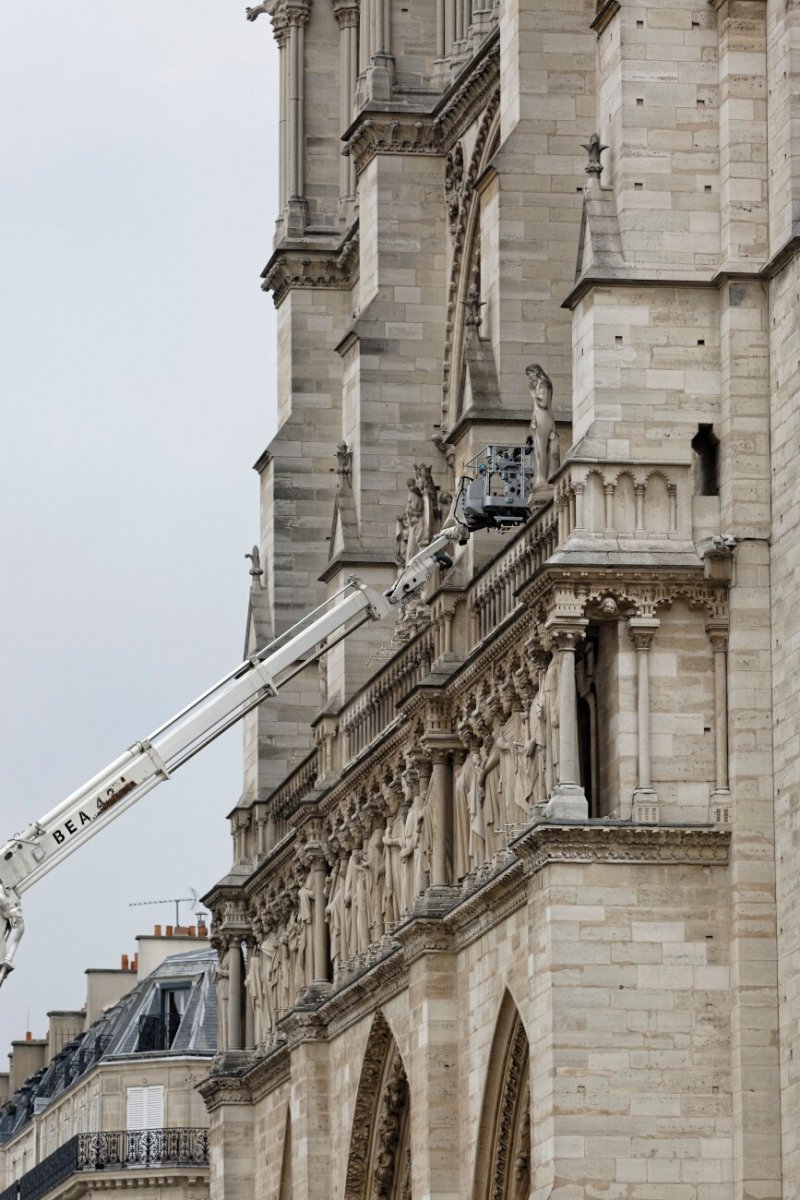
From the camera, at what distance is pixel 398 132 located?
59.0 metres

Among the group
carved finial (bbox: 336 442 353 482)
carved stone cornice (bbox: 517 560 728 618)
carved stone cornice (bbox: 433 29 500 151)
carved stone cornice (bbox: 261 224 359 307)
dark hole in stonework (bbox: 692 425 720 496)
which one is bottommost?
carved stone cornice (bbox: 517 560 728 618)

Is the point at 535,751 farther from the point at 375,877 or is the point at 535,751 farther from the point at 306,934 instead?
the point at 306,934

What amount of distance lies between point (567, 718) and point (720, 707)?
1633mm

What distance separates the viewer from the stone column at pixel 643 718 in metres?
43.2

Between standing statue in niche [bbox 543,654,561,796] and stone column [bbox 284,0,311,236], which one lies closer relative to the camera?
standing statue in niche [bbox 543,654,561,796]

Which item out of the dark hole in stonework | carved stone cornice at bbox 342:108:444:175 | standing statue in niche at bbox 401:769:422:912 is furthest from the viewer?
carved stone cornice at bbox 342:108:444:175

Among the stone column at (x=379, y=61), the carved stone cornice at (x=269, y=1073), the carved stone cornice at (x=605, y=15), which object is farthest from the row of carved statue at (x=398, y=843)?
the stone column at (x=379, y=61)

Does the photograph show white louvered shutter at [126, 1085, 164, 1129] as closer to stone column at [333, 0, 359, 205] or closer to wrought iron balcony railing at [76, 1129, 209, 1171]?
wrought iron balcony railing at [76, 1129, 209, 1171]

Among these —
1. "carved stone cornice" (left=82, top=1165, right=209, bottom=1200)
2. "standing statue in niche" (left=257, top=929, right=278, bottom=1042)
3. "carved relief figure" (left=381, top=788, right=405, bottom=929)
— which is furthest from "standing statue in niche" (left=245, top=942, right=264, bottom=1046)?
"carved stone cornice" (left=82, top=1165, right=209, bottom=1200)

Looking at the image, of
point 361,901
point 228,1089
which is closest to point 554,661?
point 361,901

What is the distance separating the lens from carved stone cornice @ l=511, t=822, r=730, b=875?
1698 inches

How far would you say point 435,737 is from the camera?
49.6 m

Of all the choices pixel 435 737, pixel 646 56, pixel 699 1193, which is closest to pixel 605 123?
pixel 646 56

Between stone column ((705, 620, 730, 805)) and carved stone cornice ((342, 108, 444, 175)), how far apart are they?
16950 mm
